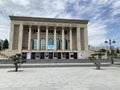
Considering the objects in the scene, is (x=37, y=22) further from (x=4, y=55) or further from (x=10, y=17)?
(x=4, y=55)

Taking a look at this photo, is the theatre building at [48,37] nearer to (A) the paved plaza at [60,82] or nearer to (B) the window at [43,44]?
(B) the window at [43,44]

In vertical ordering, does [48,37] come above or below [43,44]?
above

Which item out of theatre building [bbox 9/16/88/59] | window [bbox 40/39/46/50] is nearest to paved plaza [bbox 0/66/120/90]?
theatre building [bbox 9/16/88/59]

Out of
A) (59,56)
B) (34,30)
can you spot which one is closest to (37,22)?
(34,30)

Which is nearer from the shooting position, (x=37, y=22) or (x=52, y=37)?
(x=37, y=22)

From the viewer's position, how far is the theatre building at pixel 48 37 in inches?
2048

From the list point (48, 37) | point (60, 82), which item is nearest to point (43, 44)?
point (48, 37)

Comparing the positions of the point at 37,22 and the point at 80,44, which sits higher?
the point at 37,22

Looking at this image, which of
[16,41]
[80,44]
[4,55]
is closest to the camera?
[4,55]

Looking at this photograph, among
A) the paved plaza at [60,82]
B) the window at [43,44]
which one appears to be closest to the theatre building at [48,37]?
the window at [43,44]

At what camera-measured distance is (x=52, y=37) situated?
190ft

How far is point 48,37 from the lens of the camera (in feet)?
187

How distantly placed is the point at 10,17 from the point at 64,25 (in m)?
19.9

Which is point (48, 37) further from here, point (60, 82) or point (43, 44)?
point (60, 82)
